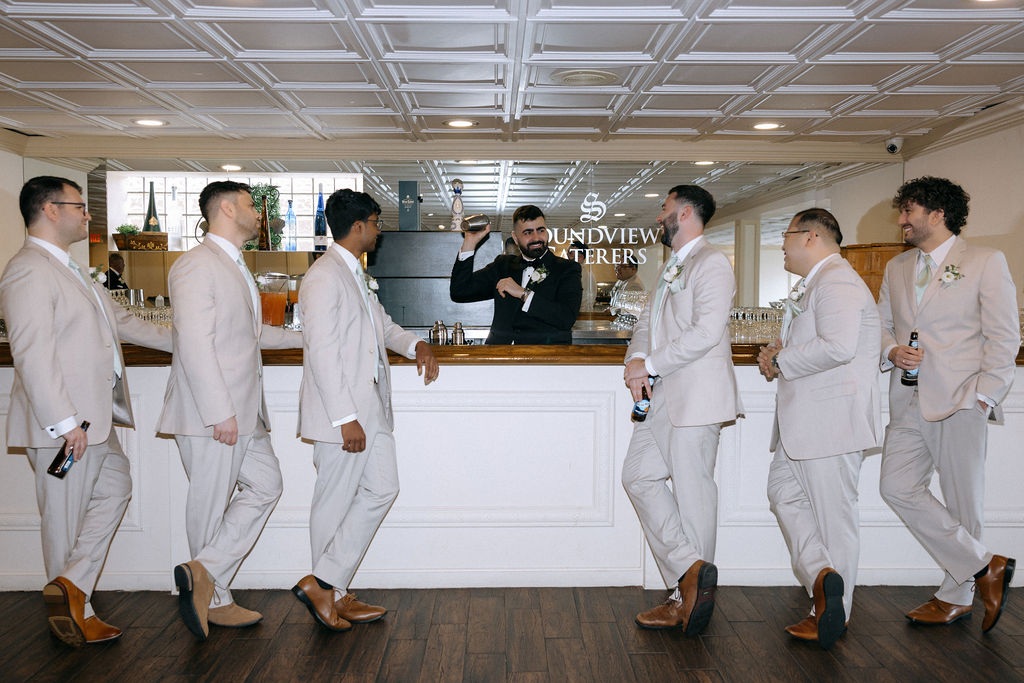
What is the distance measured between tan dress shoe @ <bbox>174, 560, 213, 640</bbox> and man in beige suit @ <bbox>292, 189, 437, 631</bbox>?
346mm

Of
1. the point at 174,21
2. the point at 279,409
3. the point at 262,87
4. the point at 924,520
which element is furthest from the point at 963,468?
the point at 262,87

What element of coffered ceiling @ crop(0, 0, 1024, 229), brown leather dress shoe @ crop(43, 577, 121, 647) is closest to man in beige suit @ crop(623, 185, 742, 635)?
brown leather dress shoe @ crop(43, 577, 121, 647)

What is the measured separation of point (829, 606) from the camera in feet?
9.26

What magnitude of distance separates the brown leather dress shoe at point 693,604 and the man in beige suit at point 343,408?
1181 millimetres

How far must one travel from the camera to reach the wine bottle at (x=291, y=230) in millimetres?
7664

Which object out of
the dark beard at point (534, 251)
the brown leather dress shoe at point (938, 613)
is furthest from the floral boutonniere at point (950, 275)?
the dark beard at point (534, 251)

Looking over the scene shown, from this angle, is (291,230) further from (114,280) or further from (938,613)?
(938,613)

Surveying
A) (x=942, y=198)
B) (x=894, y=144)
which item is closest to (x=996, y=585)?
(x=942, y=198)

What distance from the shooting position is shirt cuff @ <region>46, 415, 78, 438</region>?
2680 mm

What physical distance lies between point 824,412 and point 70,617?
2904mm

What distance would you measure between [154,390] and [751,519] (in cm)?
282

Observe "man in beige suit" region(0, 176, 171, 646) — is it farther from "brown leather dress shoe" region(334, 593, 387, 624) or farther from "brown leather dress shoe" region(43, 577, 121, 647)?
"brown leather dress shoe" region(334, 593, 387, 624)

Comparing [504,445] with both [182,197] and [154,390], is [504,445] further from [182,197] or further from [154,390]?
[182,197]

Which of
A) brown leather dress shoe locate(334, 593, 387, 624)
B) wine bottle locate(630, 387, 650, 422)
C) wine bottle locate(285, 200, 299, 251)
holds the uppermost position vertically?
wine bottle locate(285, 200, 299, 251)
